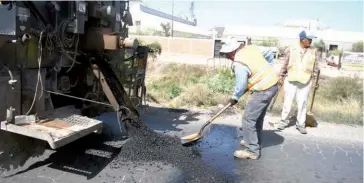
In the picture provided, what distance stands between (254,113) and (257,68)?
0.60m

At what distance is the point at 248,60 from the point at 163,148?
154 cm

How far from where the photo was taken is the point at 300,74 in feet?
19.2

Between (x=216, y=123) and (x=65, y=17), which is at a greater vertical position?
(x=65, y=17)

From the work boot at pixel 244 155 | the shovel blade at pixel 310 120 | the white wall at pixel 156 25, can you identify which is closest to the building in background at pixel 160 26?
the white wall at pixel 156 25

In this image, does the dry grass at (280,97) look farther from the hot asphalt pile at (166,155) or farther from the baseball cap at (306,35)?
the hot asphalt pile at (166,155)

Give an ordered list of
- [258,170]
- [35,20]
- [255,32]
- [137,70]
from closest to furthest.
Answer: [35,20]
[258,170]
[137,70]
[255,32]

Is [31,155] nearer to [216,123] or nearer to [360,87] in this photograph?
[216,123]

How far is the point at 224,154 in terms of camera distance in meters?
4.70

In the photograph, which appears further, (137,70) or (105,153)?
(137,70)

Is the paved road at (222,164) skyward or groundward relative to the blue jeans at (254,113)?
groundward

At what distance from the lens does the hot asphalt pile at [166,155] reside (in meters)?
3.90

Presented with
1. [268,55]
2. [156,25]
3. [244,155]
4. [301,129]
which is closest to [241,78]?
[268,55]

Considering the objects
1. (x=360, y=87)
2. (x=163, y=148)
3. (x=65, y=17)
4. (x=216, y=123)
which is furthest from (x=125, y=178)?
(x=360, y=87)

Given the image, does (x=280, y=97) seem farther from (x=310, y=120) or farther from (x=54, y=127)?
(x=54, y=127)
